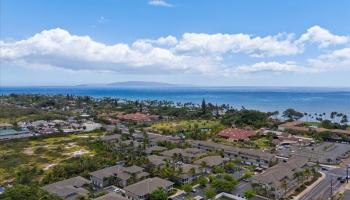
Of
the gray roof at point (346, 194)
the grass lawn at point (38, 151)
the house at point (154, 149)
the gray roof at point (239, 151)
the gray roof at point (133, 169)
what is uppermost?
the gray roof at point (239, 151)

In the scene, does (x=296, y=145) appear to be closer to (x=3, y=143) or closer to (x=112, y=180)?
(x=112, y=180)

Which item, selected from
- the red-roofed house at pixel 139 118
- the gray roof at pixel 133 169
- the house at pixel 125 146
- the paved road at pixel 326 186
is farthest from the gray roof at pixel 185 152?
the red-roofed house at pixel 139 118

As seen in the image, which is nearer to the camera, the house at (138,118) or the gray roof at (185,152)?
the gray roof at (185,152)

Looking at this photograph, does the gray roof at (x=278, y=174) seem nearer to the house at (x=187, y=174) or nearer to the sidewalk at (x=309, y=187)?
the sidewalk at (x=309, y=187)

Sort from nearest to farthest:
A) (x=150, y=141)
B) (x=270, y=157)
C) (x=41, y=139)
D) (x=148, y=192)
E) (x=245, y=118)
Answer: (x=148, y=192) < (x=270, y=157) < (x=150, y=141) < (x=41, y=139) < (x=245, y=118)

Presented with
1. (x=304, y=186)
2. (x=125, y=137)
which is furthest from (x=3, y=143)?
(x=304, y=186)

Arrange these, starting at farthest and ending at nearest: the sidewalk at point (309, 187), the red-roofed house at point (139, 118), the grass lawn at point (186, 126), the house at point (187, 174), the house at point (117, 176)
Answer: the red-roofed house at point (139, 118) → the grass lawn at point (186, 126) → the house at point (187, 174) → the house at point (117, 176) → the sidewalk at point (309, 187)

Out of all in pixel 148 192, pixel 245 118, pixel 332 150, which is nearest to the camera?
pixel 148 192
